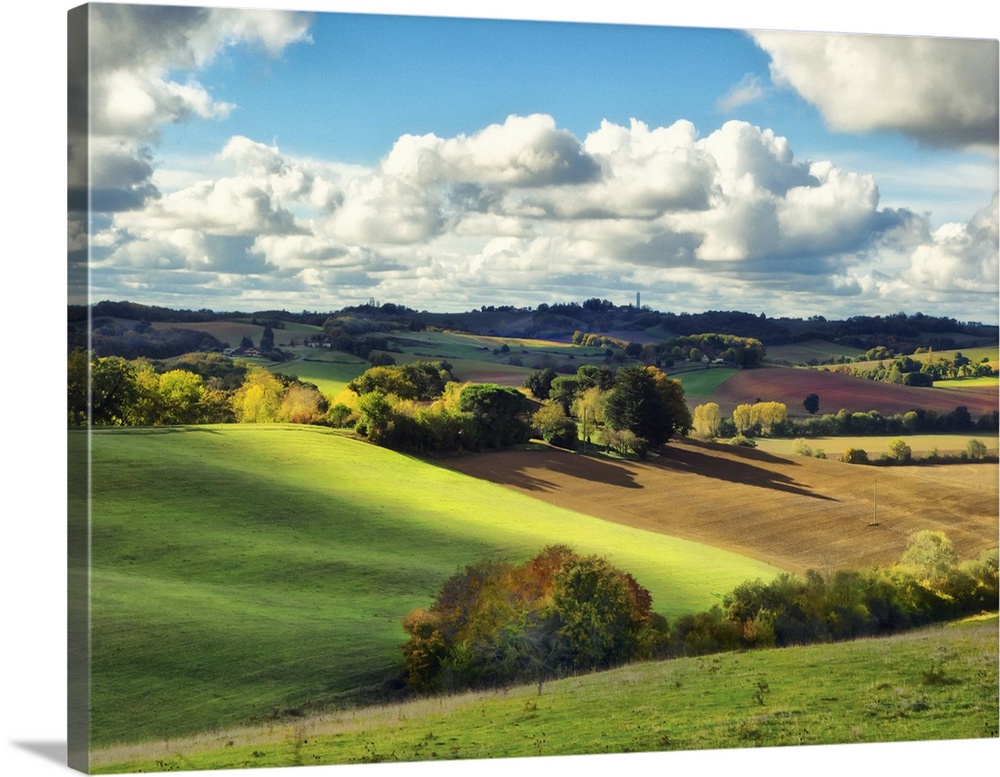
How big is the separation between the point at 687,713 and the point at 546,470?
9.71ft

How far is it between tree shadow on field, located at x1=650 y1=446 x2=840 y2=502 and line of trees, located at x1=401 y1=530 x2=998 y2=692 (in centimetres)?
101

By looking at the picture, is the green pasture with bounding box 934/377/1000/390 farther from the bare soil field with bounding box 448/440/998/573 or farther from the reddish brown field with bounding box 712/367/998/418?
the bare soil field with bounding box 448/440/998/573

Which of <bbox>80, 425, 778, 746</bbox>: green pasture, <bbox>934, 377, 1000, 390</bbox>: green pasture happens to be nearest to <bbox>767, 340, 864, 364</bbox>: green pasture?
<bbox>934, 377, 1000, 390</bbox>: green pasture

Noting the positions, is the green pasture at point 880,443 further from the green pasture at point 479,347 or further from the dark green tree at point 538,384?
the dark green tree at point 538,384

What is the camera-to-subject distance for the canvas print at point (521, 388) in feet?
41.9

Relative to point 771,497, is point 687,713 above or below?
below

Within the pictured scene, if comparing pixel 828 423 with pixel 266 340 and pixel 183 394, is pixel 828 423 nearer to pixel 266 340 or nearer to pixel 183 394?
pixel 266 340

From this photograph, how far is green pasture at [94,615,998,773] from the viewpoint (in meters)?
12.8

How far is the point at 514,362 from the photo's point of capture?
1498cm

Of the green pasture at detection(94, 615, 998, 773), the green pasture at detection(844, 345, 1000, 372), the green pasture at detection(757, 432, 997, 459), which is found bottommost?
the green pasture at detection(94, 615, 998, 773)

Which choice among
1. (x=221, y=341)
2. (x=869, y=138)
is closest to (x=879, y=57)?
(x=869, y=138)

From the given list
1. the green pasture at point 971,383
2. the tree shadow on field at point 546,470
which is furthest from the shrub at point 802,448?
the tree shadow on field at point 546,470

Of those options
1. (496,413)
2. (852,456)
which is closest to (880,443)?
(852,456)

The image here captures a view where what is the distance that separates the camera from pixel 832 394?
15672mm
